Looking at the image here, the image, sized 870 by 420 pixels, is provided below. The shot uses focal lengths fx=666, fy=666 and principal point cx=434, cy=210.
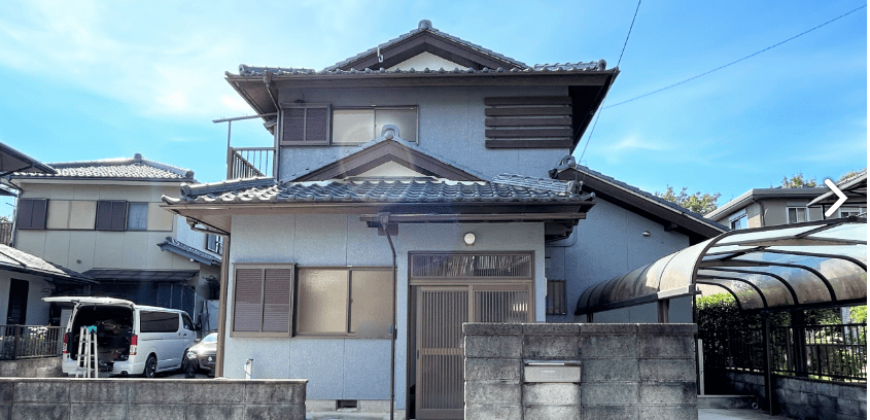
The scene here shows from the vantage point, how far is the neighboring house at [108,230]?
20.7 meters

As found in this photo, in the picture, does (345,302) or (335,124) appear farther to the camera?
(335,124)

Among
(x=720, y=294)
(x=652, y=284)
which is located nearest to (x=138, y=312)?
(x=652, y=284)

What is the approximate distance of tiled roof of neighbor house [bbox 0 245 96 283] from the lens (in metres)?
16.8

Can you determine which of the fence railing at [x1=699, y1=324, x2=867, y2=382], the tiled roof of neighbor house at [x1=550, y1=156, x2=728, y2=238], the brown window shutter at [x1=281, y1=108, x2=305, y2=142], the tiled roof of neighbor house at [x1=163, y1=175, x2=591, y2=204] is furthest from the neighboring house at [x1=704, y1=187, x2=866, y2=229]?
the brown window shutter at [x1=281, y1=108, x2=305, y2=142]

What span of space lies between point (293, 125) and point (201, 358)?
637cm

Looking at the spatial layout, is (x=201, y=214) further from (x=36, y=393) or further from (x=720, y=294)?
(x=720, y=294)

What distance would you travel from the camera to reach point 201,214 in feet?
30.1

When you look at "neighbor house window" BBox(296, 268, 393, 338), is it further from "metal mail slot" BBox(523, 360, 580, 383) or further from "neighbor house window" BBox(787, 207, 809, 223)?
"neighbor house window" BBox(787, 207, 809, 223)

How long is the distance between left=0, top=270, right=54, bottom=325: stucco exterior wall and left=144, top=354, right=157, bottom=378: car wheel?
5.92 metres

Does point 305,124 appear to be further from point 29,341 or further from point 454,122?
point 29,341

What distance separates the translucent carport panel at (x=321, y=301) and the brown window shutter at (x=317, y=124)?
3.45 m

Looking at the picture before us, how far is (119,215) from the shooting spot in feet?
68.9

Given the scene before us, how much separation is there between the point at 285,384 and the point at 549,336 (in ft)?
8.86

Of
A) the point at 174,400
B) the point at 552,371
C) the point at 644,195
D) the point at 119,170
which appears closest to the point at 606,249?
the point at 644,195
